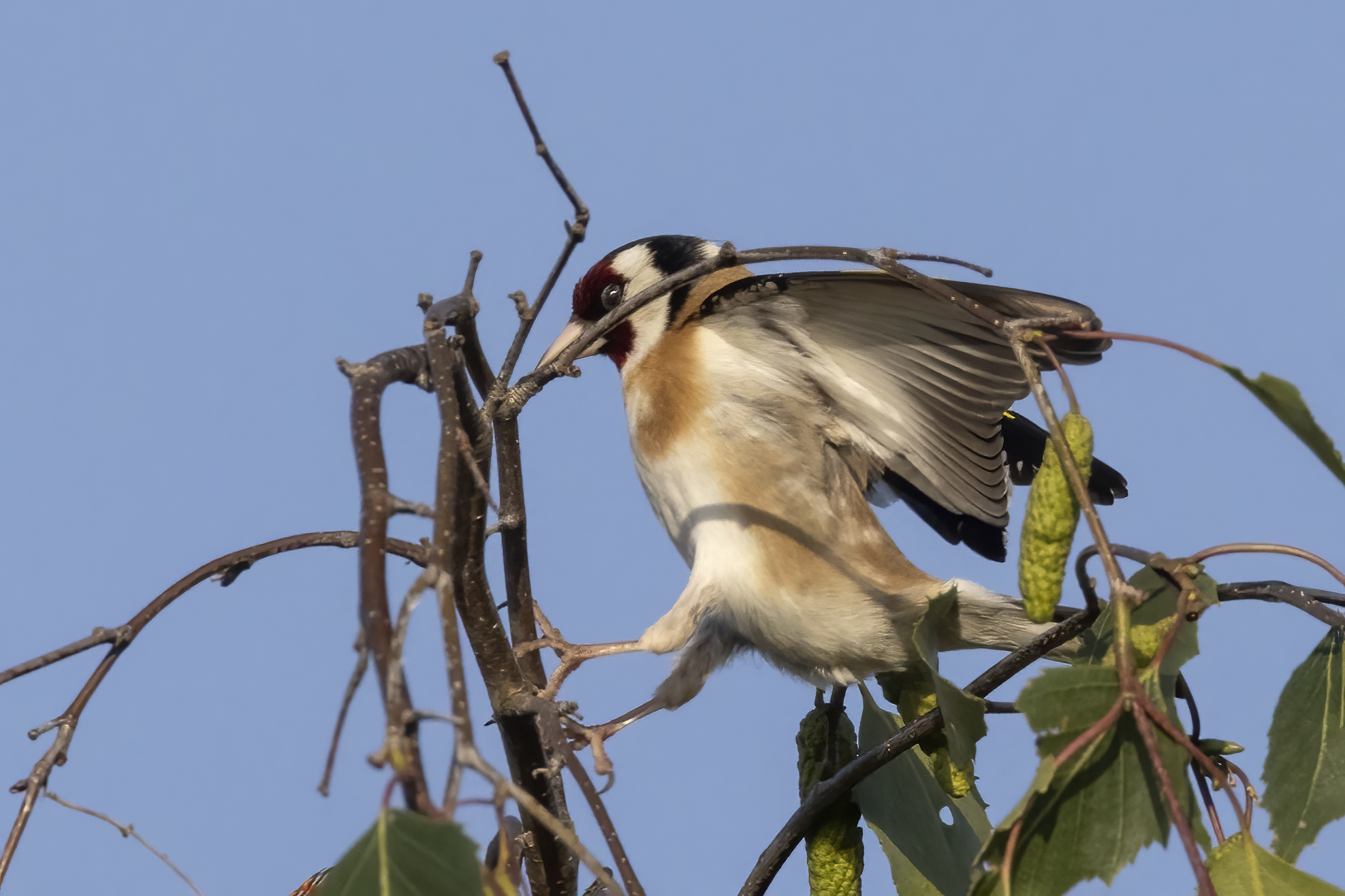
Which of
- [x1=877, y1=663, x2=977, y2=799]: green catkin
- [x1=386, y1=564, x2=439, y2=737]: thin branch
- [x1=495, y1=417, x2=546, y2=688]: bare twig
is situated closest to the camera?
[x1=386, y1=564, x2=439, y2=737]: thin branch

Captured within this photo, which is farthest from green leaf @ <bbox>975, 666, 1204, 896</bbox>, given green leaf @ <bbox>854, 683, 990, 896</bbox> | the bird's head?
the bird's head

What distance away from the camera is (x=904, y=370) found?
2.69 meters

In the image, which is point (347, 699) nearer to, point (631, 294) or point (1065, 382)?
point (1065, 382)

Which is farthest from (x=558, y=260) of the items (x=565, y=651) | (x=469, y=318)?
(x=565, y=651)

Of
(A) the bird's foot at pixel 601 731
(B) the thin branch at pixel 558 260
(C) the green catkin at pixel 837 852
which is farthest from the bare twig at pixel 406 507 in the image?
(C) the green catkin at pixel 837 852

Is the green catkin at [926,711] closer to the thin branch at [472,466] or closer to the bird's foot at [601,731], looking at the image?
the bird's foot at [601,731]

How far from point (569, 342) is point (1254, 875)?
1937mm

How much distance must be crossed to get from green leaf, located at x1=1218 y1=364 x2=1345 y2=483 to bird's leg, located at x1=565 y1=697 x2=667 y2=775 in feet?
3.99

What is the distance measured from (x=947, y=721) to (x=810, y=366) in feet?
3.32

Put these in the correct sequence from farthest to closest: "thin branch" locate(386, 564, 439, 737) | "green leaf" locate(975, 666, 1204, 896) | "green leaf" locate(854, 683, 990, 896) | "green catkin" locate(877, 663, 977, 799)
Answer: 1. "green leaf" locate(854, 683, 990, 896)
2. "green catkin" locate(877, 663, 977, 799)
3. "green leaf" locate(975, 666, 1204, 896)
4. "thin branch" locate(386, 564, 439, 737)

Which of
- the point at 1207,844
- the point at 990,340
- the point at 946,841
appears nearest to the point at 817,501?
the point at 990,340

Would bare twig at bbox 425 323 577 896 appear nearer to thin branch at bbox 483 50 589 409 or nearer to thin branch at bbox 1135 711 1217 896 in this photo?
thin branch at bbox 483 50 589 409

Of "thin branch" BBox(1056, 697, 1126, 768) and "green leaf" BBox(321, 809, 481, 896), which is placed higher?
"green leaf" BBox(321, 809, 481, 896)

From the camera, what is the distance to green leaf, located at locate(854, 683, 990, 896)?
2.42 metres
